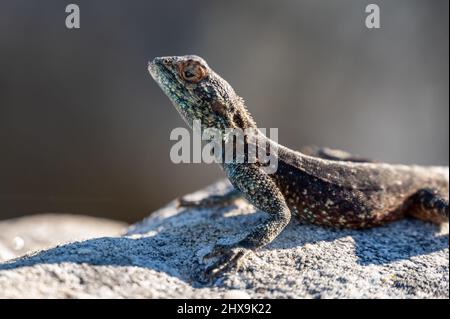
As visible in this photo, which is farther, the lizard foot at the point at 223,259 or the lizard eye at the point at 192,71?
the lizard eye at the point at 192,71

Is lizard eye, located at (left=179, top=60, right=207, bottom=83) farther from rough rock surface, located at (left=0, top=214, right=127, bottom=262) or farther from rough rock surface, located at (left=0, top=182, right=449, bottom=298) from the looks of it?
rough rock surface, located at (left=0, top=214, right=127, bottom=262)

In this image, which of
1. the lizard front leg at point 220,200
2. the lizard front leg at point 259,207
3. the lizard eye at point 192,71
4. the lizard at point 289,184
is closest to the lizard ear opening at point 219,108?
the lizard at point 289,184

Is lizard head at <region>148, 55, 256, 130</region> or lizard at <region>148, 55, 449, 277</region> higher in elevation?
lizard head at <region>148, 55, 256, 130</region>

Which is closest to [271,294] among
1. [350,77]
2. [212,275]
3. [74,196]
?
[212,275]

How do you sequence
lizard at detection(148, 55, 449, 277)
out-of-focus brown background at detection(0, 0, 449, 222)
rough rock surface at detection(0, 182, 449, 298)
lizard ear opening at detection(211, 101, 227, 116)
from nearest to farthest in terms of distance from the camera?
rough rock surface at detection(0, 182, 449, 298), lizard at detection(148, 55, 449, 277), lizard ear opening at detection(211, 101, 227, 116), out-of-focus brown background at detection(0, 0, 449, 222)

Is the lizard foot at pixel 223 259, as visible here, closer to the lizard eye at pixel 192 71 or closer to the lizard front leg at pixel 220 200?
the lizard eye at pixel 192 71

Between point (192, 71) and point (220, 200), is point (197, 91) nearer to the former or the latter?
point (192, 71)

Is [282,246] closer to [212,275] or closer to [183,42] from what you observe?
[212,275]

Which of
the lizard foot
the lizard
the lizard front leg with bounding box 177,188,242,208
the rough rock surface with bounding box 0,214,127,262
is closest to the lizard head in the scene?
the lizard
